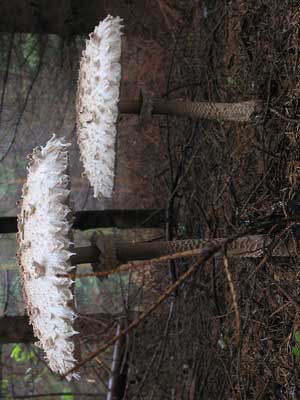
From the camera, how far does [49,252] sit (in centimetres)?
146

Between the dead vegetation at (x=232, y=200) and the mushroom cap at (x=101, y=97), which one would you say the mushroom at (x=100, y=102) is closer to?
the mushroom cap at (x=101, y=97)

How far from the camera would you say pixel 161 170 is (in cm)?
339

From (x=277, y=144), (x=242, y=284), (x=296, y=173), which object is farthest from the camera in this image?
(x=242, y=284)

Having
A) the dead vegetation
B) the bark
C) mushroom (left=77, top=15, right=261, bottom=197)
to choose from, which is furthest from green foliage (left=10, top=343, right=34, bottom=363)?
mushroom (left=77, top=15, right=261, bottom=197)

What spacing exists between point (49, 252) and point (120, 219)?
6.05 feet

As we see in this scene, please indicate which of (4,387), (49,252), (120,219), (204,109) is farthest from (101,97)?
(4,387)

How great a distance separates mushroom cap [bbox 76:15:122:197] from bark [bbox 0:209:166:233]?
42.8 inches

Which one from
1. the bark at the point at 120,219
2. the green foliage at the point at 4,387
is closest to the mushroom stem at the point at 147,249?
the bark at the point at 120,219

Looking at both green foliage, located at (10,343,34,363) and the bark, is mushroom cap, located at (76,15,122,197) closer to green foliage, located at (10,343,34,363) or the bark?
the bark

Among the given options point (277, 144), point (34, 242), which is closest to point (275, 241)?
point (277, 144)

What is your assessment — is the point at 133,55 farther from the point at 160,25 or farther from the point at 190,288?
the point at 190,288

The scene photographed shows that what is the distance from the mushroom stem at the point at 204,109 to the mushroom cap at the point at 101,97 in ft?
0.74

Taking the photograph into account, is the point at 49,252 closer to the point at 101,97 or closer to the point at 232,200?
the point at 101,97

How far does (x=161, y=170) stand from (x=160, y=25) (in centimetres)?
89
